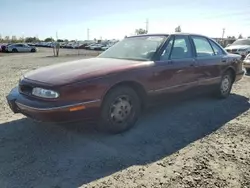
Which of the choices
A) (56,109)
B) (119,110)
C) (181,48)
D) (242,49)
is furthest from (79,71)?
(242,49)

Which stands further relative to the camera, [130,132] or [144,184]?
[130,132]

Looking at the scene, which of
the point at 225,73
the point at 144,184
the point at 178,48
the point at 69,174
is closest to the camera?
the point at 144,184

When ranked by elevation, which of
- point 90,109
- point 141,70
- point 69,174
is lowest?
point 69,174

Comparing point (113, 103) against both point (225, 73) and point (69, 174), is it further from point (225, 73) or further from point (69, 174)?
point (225, 73)

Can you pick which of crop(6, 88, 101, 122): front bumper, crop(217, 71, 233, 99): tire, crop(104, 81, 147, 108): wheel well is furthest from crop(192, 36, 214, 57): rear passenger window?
crop(6, 88, 101, 122): front bumper

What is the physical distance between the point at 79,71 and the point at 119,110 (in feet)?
2.69

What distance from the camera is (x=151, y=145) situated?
347 centimetres

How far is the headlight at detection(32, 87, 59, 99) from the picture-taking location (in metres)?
3.20

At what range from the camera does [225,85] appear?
19.5 feet

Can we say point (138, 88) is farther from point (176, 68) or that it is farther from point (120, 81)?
point (176, 68)

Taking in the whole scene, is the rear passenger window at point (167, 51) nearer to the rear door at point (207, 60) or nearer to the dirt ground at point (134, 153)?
the rear door at point (207, 60)

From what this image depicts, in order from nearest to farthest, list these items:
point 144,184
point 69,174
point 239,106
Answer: point 144,184
point 69,174
point 239,106

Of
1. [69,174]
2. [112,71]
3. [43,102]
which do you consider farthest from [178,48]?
[69,174]

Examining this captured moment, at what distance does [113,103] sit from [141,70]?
674 millimetres
